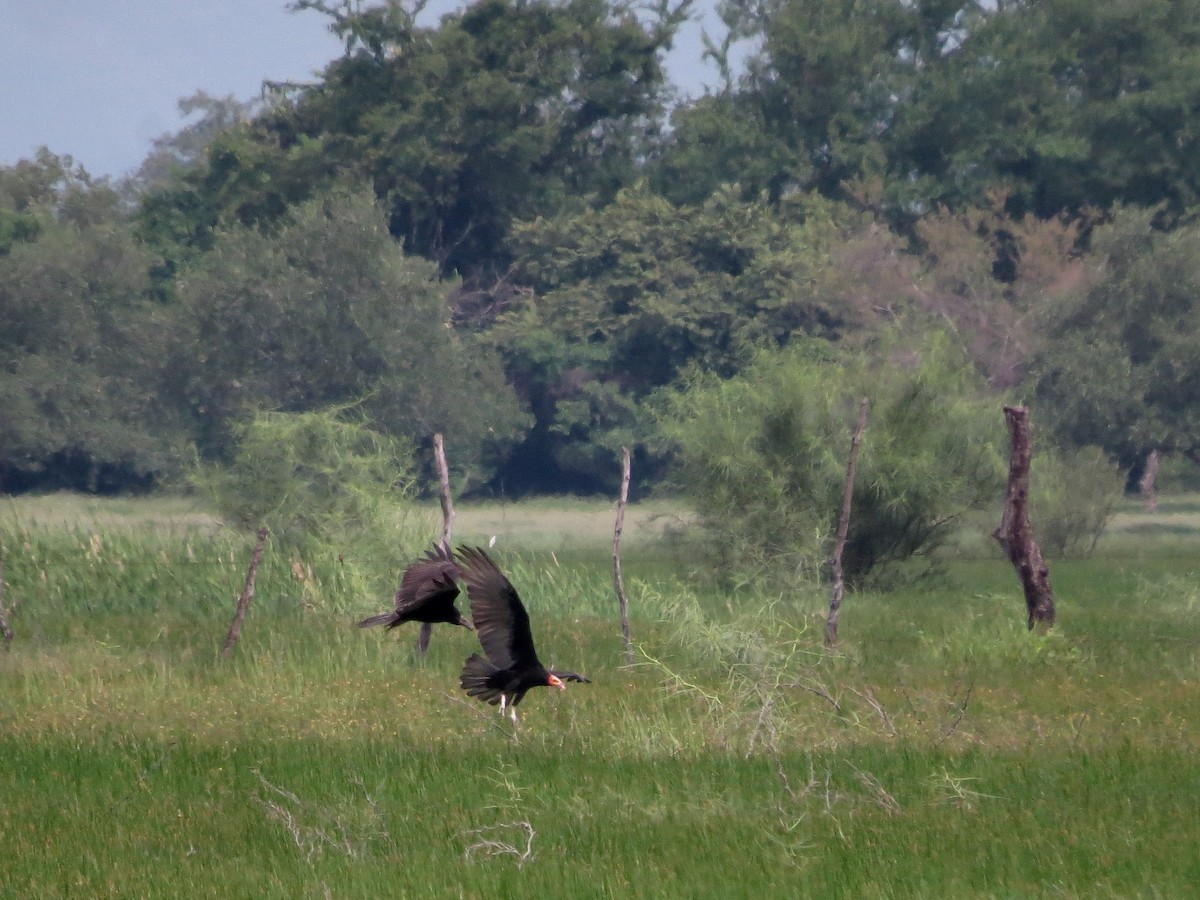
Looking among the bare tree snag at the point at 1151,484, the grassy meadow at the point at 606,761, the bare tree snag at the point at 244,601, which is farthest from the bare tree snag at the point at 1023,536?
the bare tree snag at the point at 1151,484

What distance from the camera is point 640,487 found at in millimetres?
54344

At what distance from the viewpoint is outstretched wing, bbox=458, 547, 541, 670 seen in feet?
27.7

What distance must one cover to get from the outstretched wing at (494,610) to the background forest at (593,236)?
33632mm

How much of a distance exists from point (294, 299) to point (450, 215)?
1013 cm

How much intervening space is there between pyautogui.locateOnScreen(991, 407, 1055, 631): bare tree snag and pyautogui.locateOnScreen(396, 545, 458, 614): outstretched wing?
10152mm

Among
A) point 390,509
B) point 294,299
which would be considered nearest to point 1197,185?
point 294,299

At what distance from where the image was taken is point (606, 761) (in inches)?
431

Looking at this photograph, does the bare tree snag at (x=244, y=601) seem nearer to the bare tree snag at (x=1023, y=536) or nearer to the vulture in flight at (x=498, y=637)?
the vulture in flight at (x=498, y=637)

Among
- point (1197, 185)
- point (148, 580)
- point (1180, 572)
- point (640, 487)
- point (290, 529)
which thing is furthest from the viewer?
point (640, 487)

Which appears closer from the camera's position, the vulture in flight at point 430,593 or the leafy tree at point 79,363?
the vulture in flight at point 430,593

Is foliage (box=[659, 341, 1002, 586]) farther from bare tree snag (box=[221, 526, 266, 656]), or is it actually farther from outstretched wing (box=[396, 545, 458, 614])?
outstretched wing (box=[396, 545, 458, 614])

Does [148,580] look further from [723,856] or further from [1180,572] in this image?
[1180,572]

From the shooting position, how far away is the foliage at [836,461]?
24.5 meters

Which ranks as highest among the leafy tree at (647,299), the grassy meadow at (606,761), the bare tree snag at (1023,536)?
the leafy tree at (647,299)
